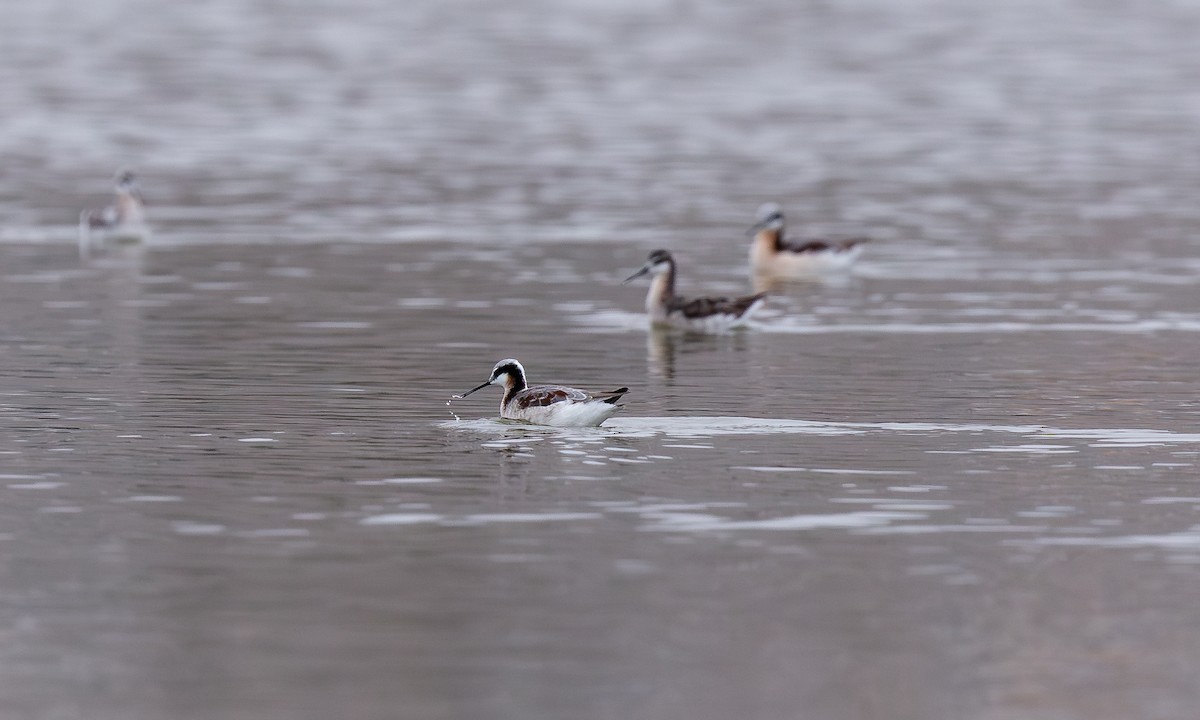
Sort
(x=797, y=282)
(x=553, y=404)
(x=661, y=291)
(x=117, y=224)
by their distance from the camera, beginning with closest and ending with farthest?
1. (x=553, y=404)
2. (x=661, y=291)
3. (x=797, y=282)
4. (x=117, y=224)

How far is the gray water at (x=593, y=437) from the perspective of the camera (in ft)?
39.1

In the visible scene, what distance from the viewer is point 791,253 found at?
34.3 metres

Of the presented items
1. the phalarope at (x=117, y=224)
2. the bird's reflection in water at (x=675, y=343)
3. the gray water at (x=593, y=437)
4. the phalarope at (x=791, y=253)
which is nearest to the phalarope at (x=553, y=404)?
the gray water at (x=593, y=437)

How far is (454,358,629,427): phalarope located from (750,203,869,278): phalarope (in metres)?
15.1

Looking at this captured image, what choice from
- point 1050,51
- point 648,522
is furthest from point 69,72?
point 648,522

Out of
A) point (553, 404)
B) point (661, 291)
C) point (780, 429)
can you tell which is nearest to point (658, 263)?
point (661, 291)

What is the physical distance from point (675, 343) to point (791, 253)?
753 cm

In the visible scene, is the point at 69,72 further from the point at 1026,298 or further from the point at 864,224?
the point at 1026,298

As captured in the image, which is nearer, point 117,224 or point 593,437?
point 593,437

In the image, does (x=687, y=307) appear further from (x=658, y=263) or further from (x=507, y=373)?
(x=507, y=373)

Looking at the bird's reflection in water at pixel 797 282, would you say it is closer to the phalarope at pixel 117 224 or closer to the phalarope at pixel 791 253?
the phalarope at pixel 791 253

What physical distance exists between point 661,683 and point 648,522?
12.4 ft

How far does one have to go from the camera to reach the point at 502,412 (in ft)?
65.0

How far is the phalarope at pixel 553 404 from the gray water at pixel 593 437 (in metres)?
0.22
